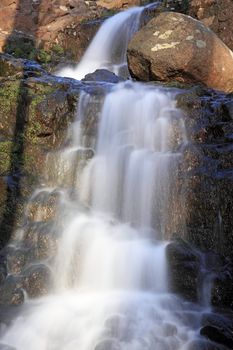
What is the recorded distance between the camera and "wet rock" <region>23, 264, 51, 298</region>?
566 cm

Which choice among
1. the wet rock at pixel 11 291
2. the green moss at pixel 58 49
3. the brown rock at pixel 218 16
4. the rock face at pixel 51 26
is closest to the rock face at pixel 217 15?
the brown rock at pixel 218 16

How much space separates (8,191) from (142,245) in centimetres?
252

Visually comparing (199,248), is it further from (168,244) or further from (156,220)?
(156,220)

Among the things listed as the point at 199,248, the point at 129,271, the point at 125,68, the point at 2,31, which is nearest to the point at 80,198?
the point at 129,271

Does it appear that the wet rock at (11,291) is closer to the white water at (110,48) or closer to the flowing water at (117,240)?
the flowing water at (117,240)

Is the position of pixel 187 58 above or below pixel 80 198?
above

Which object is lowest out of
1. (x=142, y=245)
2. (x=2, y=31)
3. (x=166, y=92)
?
(x=2, y=31)

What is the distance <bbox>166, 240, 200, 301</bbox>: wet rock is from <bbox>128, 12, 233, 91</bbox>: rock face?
5.09 meters

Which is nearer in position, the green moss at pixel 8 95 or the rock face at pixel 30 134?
the rock face at pixel 30 134

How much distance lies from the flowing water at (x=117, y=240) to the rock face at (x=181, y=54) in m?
1.15

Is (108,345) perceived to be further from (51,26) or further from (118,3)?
(118,3)

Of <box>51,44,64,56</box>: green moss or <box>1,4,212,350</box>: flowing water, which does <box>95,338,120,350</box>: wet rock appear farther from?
<box>51,44,64,56</box>: green moss

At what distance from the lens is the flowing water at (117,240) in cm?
486

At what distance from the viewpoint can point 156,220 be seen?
6.56 metres
